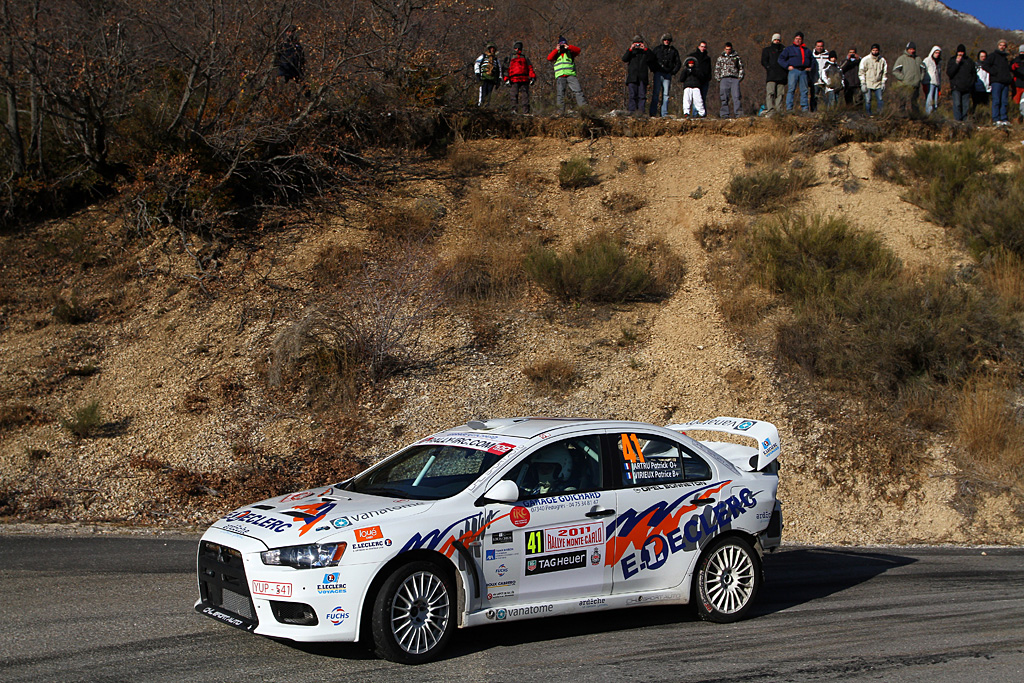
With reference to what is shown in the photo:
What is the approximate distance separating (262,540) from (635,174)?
17.4 metres

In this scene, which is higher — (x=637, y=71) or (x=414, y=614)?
(x=637, y=71)

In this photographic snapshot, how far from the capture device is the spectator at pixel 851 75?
73.6ft

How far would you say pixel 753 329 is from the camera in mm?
16188

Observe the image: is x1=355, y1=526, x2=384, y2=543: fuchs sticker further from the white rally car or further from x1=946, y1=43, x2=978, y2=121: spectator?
x1=946, y1=43, x2=978, y2=121: spectator

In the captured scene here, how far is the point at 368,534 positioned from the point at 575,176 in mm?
16178

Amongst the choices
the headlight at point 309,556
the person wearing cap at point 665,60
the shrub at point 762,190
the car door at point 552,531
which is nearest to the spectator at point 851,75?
the shrub at point 762,190

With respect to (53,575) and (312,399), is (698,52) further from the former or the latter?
(53,575)

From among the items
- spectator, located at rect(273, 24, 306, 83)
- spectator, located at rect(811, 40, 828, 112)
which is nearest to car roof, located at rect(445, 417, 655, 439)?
spectator, located at rect(273, 24, 306, 83)

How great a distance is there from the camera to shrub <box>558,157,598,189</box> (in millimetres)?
20672

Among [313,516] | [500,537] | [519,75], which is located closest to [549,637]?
[500,537]

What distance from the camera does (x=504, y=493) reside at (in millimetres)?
5848

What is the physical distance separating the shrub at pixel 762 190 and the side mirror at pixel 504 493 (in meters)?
15.7

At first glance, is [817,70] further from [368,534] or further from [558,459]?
[368,534]

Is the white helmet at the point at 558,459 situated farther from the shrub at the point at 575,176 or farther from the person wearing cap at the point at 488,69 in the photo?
the person wearing cap at the point at 488,69
